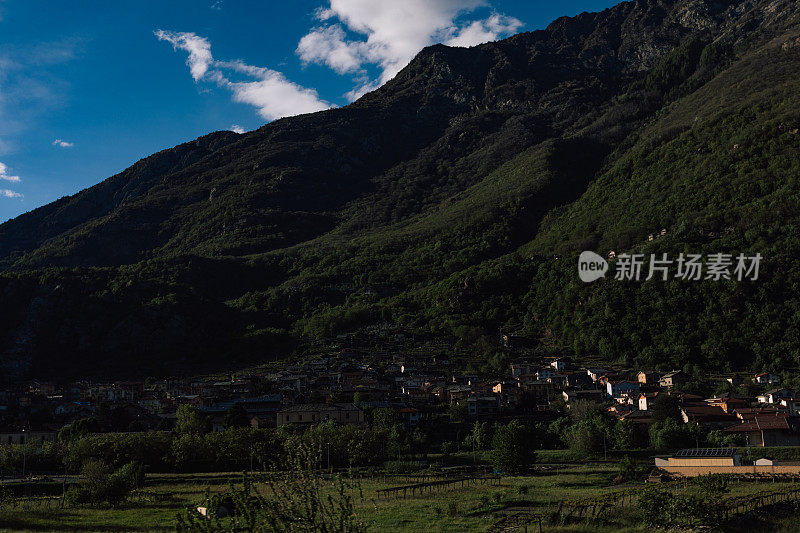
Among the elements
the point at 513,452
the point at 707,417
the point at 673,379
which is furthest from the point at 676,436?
the point at 673,379

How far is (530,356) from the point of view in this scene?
119500mm

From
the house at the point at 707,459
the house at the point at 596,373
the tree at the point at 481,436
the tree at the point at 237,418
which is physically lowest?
the tree at the point at 481,436

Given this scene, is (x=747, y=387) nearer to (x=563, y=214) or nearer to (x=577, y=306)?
(x=577, y=306)

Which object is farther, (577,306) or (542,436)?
(577,306)

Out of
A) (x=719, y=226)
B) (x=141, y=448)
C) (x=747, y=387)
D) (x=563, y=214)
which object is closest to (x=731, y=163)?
(x=719, y=226)

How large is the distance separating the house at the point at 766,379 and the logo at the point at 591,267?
168ft

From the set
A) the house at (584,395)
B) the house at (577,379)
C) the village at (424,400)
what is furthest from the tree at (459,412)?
the house at (577,379)

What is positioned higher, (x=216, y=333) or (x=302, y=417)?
(x=216, y=333)

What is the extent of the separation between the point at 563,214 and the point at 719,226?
6385 centimetres

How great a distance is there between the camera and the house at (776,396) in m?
78.8

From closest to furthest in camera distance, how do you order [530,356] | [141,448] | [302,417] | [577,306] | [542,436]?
[141,448] → [542,436] → [302,417] → [530,356] → [577,306]

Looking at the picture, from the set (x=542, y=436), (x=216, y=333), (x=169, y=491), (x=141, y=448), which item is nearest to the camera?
(x=169, y=491)

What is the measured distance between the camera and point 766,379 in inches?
3605

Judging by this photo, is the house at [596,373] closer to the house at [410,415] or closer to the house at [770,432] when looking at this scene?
the house at [410,415]
